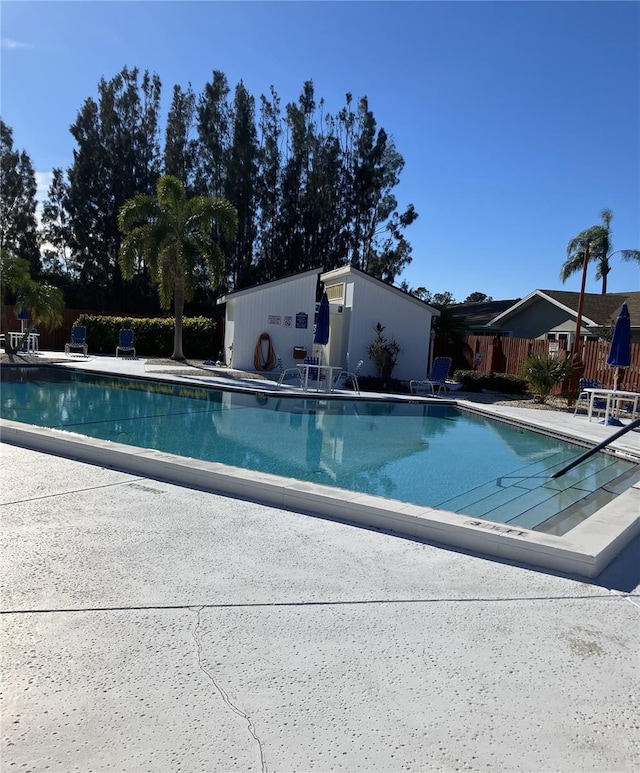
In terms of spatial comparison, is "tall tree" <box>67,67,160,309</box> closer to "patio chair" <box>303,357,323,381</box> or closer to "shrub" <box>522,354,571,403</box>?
"patio chair" <box>303,357,323,381</box>

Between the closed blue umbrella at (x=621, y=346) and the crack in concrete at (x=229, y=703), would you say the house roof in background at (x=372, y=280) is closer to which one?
the closed blue umbrella at (x=621, y=346)

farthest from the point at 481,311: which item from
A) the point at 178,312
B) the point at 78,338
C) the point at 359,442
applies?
the point at 359,442

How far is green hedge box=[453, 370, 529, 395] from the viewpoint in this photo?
17.7 m

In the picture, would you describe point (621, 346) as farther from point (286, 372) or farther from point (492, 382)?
point (286, 372)

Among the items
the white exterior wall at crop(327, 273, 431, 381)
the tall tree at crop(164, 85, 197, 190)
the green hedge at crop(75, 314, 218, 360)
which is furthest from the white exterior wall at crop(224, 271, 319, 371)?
the tall tree at crop(164, 85, 197, 190)

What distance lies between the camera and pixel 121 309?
34.7 metres

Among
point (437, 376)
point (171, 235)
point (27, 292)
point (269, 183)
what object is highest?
point (269, 183)

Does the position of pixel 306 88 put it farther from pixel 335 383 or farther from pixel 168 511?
pixel 168 511

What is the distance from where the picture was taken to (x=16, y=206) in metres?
35.8

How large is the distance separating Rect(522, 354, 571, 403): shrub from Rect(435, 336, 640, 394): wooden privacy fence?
36.5 inches

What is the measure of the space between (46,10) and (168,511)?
5.84 m

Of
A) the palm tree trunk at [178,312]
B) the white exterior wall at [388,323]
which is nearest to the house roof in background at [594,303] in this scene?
the white exterior wall at [388,323]

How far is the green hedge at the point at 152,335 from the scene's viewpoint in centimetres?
2383

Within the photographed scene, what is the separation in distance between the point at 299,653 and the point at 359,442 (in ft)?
23.5
